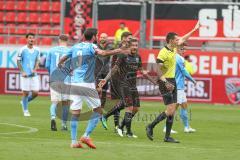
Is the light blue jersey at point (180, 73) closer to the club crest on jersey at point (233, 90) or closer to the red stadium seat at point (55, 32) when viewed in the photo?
the club crest on jersey at point (233, 90)

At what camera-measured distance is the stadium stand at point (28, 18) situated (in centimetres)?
3894

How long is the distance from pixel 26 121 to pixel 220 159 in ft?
30.4

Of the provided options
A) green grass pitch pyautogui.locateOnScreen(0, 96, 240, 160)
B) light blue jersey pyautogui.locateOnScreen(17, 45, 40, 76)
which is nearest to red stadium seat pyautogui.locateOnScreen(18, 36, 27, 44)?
green grass pitch pyautogui.locateOnScreen(0, 96, 240, 160)

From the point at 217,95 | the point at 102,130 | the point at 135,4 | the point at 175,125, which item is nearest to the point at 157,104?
the point at 217,95

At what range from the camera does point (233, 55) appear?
32531mm

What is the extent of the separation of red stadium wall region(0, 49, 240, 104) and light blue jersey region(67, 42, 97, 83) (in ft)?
51.7

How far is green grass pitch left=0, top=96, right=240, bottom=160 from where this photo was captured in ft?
45.6

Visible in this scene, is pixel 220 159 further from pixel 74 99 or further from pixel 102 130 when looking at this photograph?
pixel 102 130

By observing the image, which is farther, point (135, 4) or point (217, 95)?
point (135, 4)

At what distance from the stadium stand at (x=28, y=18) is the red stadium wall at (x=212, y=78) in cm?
753

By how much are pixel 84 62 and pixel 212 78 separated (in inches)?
684

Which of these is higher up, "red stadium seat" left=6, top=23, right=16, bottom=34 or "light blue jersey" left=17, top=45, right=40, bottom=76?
"red stadium seat" left=6, top=23, right=16, bottom=34

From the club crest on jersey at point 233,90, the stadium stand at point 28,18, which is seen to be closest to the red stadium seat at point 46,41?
the stadium stand at point 28,18

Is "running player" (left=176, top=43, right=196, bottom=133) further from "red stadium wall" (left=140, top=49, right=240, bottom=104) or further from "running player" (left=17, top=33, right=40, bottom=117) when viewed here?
"red stadium wall" (left=140, top=49, right=240, bottom=104)
